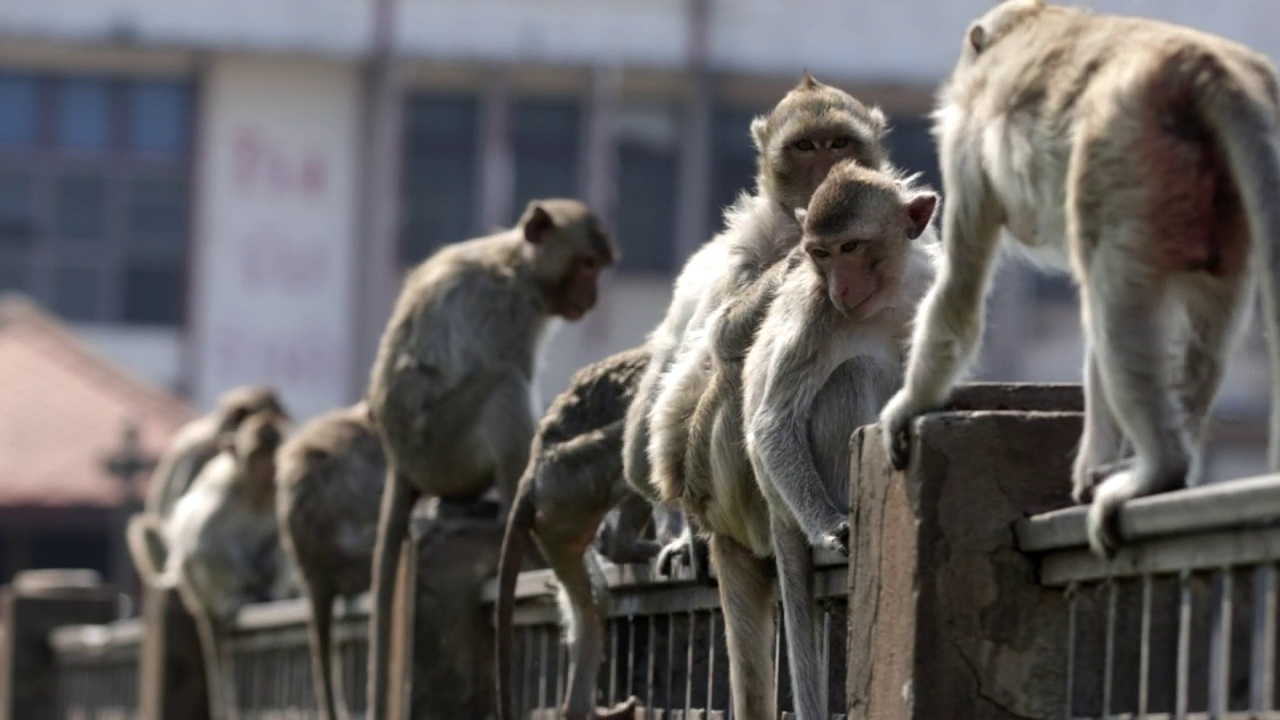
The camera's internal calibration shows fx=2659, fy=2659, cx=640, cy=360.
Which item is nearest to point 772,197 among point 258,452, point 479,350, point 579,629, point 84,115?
point 579,629

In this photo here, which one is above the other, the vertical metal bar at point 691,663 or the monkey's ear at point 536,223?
the monkey's ear at point 536,223

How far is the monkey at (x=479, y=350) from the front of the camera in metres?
9.86

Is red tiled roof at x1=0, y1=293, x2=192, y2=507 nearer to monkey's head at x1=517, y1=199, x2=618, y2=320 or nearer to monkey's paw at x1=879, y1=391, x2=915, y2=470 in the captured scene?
monkey's head at x1=517, y1=199, x2=618, y2=320

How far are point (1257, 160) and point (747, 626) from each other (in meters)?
2.20

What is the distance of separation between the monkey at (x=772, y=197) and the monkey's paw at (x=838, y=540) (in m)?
0.82

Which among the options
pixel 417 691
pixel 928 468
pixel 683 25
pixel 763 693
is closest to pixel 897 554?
pixel 928 468

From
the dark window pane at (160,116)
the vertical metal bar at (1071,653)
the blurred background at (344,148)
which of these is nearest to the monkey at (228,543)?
the vertical metal bar at (1071,653)

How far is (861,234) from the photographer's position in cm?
557

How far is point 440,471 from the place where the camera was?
32.3 feet

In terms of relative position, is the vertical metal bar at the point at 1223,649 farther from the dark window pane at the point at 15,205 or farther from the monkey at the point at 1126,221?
the dark window pane at the point at 15,205

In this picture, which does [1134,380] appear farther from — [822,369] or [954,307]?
[822,369]

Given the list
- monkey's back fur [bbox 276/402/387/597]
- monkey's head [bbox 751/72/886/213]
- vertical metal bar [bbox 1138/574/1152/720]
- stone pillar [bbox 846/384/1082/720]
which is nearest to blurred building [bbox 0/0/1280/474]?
monkey's back fur [bbox 276/402/387/597]

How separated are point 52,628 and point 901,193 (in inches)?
382

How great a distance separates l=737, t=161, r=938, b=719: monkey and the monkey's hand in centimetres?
61
